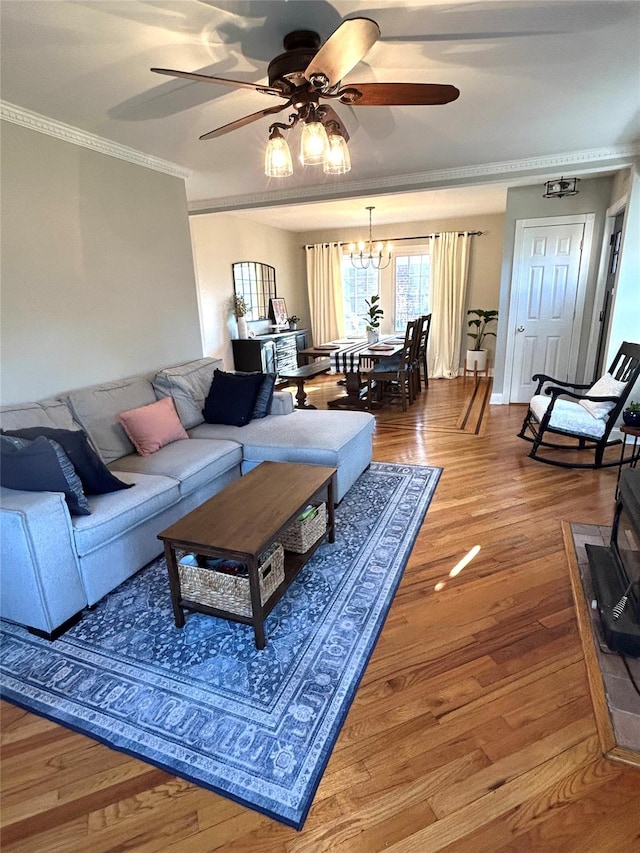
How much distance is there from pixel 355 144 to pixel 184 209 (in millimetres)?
1591

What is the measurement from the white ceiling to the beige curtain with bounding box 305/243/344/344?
3.91 metres

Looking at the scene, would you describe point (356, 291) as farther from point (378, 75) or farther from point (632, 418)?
point (378, 75)

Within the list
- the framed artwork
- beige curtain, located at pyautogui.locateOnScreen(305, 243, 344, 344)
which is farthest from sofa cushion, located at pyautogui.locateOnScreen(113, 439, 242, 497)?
beige curtain, located at pyautogui.locateOnScreen(305, 243, 344, 344)

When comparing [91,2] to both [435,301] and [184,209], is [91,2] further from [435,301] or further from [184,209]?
[435,301]

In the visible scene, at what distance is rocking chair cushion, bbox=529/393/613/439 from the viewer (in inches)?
139

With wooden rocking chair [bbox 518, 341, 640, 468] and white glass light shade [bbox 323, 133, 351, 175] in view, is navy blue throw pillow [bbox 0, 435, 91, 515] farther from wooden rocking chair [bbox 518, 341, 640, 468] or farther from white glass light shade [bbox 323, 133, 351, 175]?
wooden rocking chair [bbox 518, 341, 640, 468]

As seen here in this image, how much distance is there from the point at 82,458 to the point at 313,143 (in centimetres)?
180

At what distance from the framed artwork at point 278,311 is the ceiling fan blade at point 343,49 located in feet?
18.0

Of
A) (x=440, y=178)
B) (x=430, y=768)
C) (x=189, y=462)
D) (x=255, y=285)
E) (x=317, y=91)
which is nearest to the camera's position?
(x=430, y=768)

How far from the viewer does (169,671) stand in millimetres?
1795

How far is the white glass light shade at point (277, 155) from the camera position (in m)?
2.11

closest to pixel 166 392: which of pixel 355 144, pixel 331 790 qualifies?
pixel 355 144

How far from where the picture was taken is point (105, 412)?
2920 mm

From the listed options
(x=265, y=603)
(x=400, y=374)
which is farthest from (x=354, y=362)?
(x=265, y=603)
